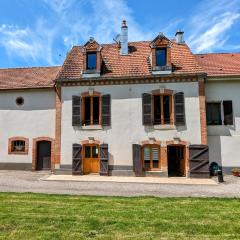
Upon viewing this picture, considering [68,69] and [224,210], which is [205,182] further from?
[68,69]

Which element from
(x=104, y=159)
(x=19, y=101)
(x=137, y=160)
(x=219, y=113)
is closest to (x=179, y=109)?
(x=219, y=113)

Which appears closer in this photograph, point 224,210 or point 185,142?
point 224,210

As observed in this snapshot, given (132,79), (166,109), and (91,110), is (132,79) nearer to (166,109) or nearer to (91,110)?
(166,109)

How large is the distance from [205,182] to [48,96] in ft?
38.4

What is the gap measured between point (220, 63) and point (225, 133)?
5535 mm

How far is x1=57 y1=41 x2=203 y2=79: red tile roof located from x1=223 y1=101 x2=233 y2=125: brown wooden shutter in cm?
276

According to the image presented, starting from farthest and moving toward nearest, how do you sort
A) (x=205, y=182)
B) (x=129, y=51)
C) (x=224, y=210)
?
(x=129, y=51)
(x=205, y=182)
(x=224, y=210)

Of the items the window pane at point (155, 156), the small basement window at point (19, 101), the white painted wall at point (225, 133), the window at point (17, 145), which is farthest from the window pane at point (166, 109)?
the small basement window at point (19, 101)

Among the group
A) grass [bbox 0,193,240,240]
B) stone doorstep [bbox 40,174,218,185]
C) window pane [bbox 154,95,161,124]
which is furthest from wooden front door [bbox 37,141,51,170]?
grass [bbox 0,193,240,240]

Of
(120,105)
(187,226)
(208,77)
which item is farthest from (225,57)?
(187,226)

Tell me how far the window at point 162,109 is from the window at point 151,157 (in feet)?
5.26

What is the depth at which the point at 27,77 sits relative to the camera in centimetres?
2050

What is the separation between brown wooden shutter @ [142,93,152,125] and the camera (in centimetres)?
1668

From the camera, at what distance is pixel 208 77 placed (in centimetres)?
1709
